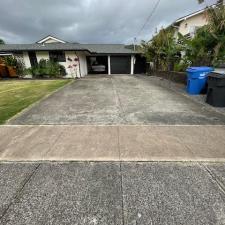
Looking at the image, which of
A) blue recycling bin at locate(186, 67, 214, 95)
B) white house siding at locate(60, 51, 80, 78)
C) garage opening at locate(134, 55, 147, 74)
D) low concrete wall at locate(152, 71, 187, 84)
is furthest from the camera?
garage opening at locate(134, 55, 147, 74)

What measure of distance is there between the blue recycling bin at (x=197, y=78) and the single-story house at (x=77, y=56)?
12.0 m

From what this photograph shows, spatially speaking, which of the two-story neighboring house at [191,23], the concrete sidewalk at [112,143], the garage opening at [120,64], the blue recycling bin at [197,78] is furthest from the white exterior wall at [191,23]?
the concrete sidewalk at [112,143]

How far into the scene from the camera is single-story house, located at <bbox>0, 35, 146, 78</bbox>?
17.6 meters

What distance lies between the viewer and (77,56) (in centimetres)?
1825

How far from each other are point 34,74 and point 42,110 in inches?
516

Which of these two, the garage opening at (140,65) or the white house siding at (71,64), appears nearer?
the white house siding at (71,64)

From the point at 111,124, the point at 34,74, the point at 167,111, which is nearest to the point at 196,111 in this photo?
the point at 167,111

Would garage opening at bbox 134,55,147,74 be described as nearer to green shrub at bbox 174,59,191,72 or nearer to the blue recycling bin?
green shrub at bbox 174,59,191,72

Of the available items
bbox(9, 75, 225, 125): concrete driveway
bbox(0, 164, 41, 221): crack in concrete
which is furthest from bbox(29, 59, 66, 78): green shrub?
bbox(0, 164, 41, 221): crack in concrete

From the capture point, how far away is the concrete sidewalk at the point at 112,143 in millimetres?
3324

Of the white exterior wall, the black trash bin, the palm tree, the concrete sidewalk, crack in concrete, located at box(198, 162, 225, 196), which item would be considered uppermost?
the white exterior wall

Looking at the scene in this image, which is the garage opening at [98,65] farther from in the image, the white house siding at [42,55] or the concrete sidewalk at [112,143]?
the concrete sidewalk at [112,143]

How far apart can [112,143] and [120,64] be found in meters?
20.1

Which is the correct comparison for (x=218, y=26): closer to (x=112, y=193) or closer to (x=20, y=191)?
(x=112, y=193)
